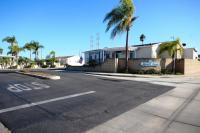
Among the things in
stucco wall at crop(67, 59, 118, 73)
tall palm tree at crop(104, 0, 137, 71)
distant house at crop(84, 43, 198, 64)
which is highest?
tall palm tree at crop(104, 0, 137, 71)

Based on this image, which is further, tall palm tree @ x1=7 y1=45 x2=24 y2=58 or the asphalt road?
tall palm tree @ x1=7 y1=45 x2=24 y2=58

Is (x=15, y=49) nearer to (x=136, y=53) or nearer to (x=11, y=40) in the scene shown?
(x=11, y=40)

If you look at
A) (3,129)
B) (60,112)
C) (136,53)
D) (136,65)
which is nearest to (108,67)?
(136,65)

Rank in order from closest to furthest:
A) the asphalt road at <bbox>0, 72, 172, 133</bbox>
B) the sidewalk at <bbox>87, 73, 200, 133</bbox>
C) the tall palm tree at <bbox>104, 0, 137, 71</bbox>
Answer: the asphalt road at <bbox>0, 72, 172, 133</bbox>, the sidewalk at <bbox>87, 73, 200, 133</bbox>, the tall palm tree at <bbox>104, 0, 137, 71</bbox>

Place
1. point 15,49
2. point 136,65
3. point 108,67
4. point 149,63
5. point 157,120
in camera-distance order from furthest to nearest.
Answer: point 15,49
point 108,67
point 136,65
point 149,63
point 157,120

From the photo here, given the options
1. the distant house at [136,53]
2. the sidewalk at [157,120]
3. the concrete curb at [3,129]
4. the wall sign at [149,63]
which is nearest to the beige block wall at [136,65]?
the wall sign at [149,63]

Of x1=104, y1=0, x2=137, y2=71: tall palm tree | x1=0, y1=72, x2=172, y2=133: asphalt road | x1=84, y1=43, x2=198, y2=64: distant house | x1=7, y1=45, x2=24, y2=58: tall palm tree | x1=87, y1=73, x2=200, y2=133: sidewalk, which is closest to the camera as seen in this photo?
x1=0, y1=72, x2=172, y2=133: asphalt road

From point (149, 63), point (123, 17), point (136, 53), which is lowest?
point (149, 63)

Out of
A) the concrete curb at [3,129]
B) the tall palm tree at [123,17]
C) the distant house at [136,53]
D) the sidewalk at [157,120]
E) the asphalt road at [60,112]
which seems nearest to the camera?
the concrete curb at [3,129]

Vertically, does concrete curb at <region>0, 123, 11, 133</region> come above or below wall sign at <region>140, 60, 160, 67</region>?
below

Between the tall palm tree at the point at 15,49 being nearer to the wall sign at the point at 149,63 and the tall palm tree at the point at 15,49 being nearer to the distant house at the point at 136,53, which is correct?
the distant house at the point at 136,53

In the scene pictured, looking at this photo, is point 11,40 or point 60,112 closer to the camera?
point 60,112

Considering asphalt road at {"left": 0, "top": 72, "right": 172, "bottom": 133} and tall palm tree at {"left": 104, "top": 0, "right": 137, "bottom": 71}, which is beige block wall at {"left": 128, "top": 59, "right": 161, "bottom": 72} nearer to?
tall palm tree at {"left": 104, "top": 0, "right": 137, "bottom": 71}

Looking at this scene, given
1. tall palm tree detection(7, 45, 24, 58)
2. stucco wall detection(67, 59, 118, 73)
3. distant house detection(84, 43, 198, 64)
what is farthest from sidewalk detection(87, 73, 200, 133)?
tall palm tree detection(7, 45, 24, 58)
